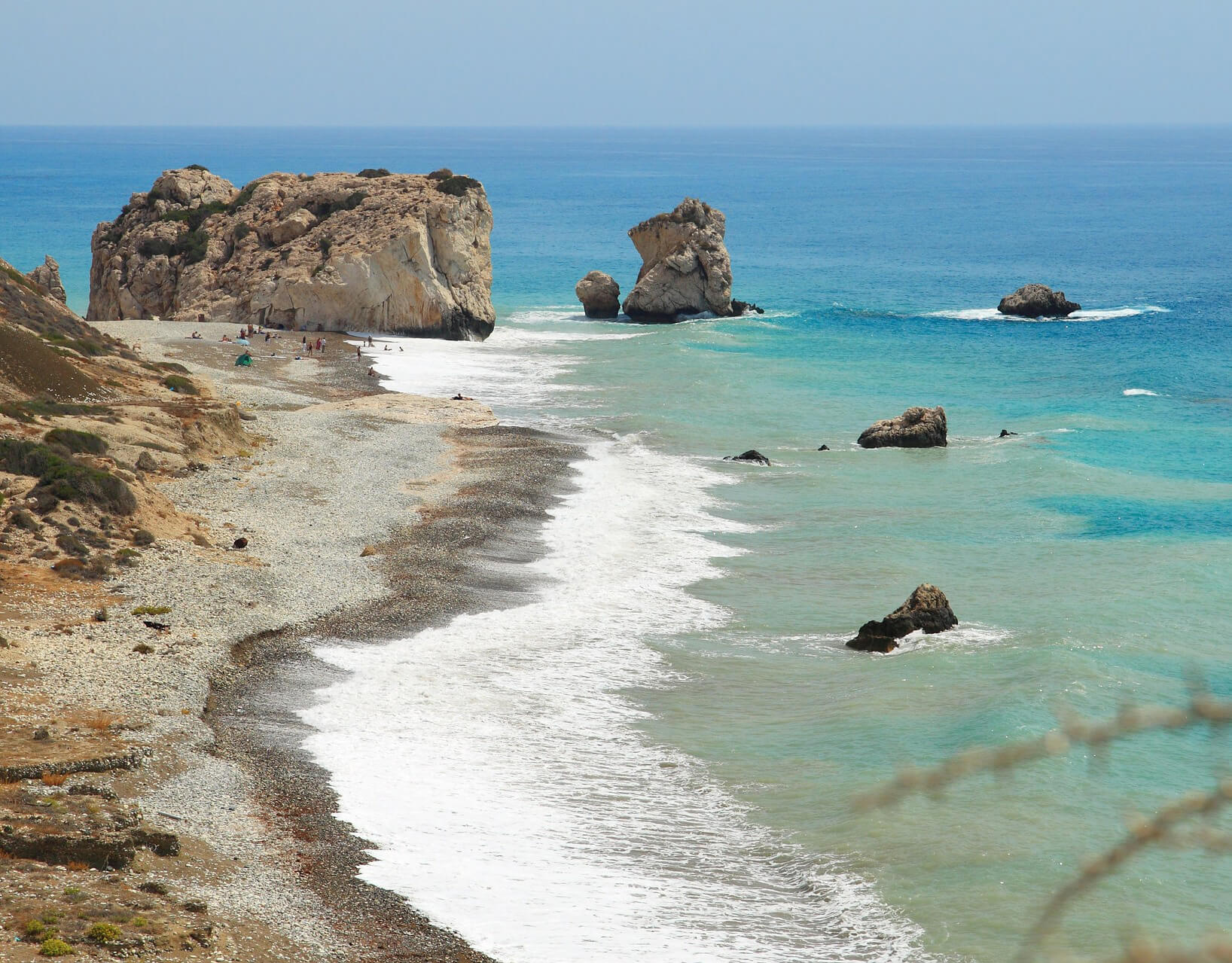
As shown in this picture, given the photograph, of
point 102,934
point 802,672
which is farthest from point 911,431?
point 102,934

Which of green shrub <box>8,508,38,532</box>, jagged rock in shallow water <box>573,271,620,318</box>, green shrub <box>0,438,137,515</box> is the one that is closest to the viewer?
green shrub <box>8,508,38,532</box>

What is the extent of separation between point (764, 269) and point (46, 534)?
82577mm

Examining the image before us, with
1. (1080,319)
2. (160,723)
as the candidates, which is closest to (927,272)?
(1080,319)

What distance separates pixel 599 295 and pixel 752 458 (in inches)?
1404

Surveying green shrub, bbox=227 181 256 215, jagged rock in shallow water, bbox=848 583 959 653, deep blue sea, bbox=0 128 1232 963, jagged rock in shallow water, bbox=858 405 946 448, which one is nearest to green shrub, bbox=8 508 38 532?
deep blue sea, bbox=0 128 1232 963

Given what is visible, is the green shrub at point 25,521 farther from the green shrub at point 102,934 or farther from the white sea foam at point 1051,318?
the white sea foam at point 1051,318

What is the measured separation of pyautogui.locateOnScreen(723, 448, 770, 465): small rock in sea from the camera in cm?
4181

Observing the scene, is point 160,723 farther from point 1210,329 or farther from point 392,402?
point 1210,329

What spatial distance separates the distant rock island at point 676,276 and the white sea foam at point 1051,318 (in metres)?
14.1

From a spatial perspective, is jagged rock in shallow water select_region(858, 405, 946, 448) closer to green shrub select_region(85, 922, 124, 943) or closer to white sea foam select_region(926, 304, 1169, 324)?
white sea foam select_region(926, 304, 1169, 324)

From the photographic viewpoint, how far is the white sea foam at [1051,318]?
246ft

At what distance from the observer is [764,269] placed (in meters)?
103

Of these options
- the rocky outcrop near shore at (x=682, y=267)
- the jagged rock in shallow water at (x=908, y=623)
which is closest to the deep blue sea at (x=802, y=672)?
the jagged rock in shallow water at (x=908, y=623)

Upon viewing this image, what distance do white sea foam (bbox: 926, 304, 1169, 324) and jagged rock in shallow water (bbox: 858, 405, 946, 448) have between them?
3304 centimetres
